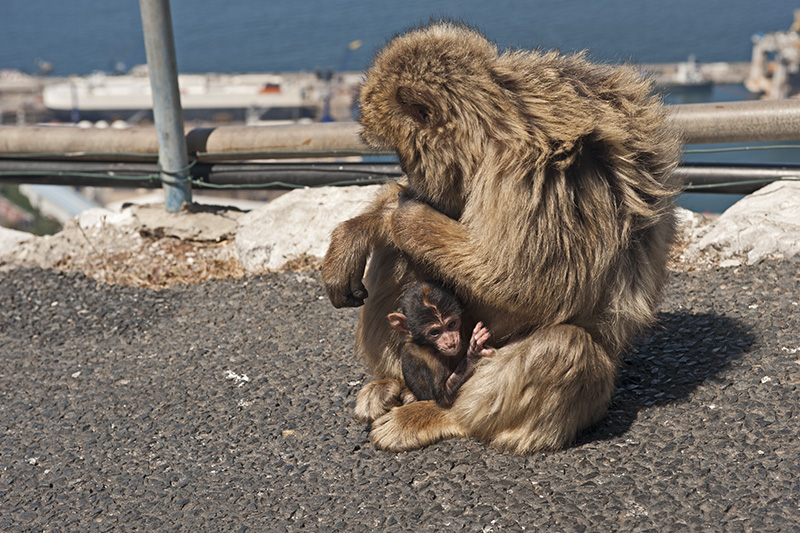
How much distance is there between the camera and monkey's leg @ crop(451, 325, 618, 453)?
2574 millimetres

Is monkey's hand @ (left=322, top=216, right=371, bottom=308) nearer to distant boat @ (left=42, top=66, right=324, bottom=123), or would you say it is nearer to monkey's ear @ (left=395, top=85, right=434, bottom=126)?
monkey's ear @ (left=395, top=85, right=434, bottom=126)

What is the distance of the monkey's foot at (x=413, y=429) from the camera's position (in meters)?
2.86

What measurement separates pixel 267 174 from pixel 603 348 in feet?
11.5

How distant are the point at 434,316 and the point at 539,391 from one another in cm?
48

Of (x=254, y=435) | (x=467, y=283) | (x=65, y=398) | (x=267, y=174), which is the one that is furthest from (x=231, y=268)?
(x=467, y=283)

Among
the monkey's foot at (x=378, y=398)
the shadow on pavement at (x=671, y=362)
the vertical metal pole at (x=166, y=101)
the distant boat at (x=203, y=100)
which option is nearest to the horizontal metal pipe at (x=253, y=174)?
the vertical metal pole at (x=166, y=101)

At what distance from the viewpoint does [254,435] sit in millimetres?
3107

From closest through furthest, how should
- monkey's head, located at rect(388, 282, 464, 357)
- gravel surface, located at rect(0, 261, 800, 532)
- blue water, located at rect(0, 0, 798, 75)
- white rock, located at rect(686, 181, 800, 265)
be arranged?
gravel surface, located at rect(0, 261, 800, 532), monkey's head, located at rect(388, 282, 464, 357), white rock, located at rect(686, 181, 800, 265), blue water, located at rect(0, 0, 798, 75)

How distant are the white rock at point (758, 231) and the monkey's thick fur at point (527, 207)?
6.11ft

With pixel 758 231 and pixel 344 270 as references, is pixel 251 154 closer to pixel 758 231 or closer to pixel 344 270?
pixel 344 270

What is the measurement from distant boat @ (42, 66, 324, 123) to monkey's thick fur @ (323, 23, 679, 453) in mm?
41106

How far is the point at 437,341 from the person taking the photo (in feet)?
9.20

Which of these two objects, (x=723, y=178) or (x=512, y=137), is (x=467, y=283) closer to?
(x=512, y=137)

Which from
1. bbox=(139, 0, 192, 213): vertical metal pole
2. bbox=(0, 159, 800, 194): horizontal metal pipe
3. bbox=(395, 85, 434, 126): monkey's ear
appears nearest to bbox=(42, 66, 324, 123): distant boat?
bbox=(0, 159, 800, 194): horizontal metal pipe
